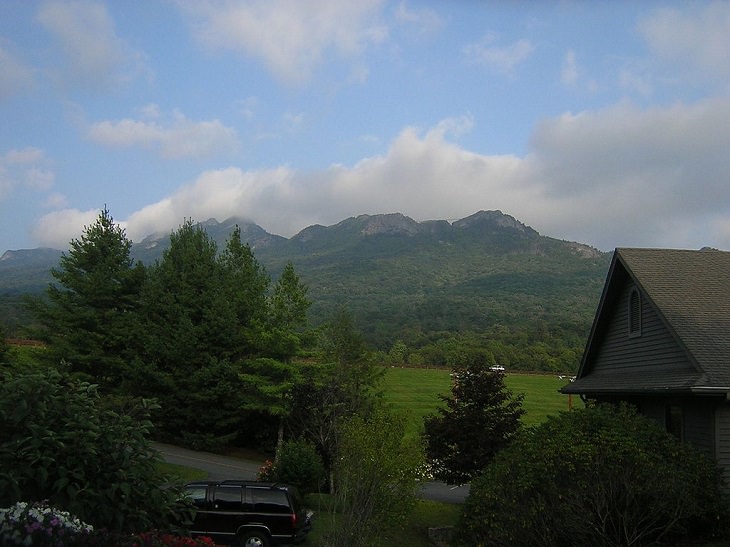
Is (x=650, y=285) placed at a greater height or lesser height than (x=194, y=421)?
greater

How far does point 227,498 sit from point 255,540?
113 centimetres

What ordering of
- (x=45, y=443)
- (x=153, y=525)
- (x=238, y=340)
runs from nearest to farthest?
(x=45, y=443) → (x=153, y=525) → (x=238, y=340)

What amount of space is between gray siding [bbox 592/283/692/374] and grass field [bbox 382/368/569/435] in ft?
92.5

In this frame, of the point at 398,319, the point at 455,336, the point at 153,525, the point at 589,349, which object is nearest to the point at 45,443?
the point at 153,525

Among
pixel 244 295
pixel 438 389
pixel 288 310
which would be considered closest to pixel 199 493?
pixel 288 310

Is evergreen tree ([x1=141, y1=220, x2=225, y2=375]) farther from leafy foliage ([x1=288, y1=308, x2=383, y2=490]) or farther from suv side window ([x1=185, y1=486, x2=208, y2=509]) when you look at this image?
suv side window ([x1=185, y1=486, x2=208, y2=509])

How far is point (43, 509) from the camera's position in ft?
19.7

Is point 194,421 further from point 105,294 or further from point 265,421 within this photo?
point 105,294

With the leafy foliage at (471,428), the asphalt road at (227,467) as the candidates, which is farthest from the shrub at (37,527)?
the asphalt road at (227,467)

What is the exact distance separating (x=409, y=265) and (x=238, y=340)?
458ft

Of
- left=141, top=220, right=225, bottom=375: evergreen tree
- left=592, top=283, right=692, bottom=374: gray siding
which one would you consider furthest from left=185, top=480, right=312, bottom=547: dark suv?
left=141, top=220, right=225, bottom=375: evergreen tree

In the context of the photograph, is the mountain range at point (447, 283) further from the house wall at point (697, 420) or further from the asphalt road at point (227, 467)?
the house wall at point (697, 420)

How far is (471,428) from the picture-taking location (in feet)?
67.7

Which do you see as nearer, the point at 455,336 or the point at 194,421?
the point at 194,421
